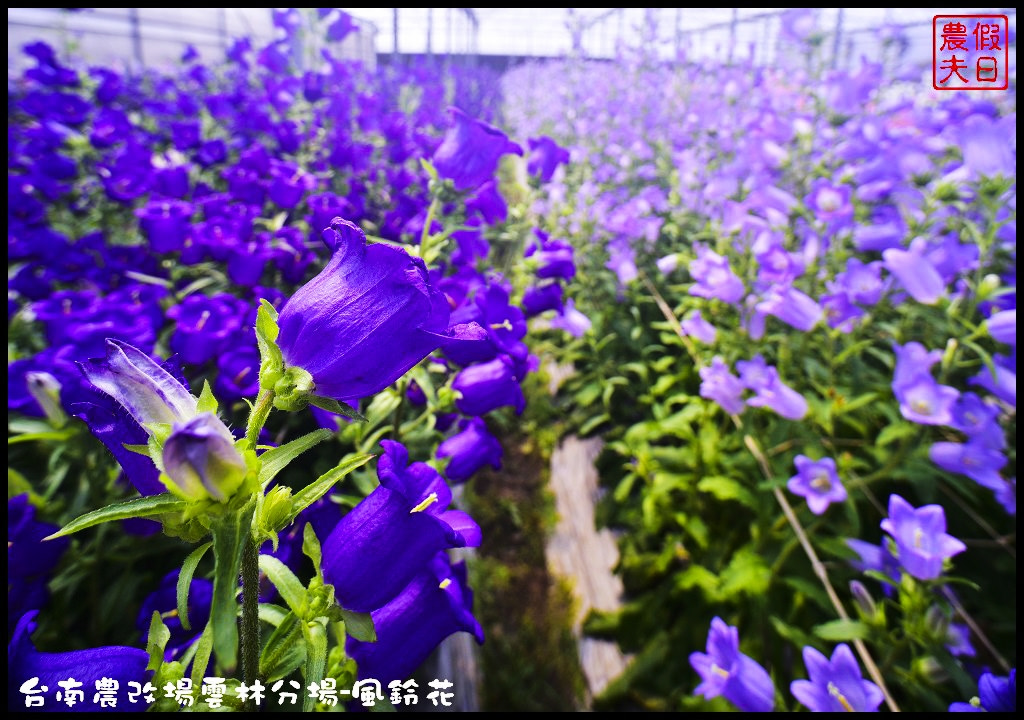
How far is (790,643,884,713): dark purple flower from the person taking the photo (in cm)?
107

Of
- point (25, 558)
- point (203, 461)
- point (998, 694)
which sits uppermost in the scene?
point (203, 461)

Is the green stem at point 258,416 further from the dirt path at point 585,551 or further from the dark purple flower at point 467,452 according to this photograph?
the dirt path at point 585,551


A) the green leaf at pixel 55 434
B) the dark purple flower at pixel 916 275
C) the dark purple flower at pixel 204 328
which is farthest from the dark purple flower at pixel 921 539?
the green leaf at pixel 55 434

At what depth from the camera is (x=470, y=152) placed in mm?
1195

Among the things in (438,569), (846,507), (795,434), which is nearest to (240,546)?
(438,569)

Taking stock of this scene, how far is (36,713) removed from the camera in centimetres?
55

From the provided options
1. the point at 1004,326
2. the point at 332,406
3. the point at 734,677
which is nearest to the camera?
the point at 332,406

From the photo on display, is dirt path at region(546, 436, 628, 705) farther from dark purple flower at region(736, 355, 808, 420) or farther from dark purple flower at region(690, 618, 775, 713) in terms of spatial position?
dark purple flower at region(736, 355, 808, 420)

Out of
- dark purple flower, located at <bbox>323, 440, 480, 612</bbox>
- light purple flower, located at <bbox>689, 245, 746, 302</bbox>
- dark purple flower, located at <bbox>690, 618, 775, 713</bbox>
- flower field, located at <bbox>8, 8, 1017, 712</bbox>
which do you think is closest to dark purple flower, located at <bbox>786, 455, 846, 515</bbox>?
flower field, located at <bbox>8, 8, 1017, 712</bbox>

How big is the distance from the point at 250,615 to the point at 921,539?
126 cm

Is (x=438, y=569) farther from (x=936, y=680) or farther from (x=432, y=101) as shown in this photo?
(x=432, y=101)

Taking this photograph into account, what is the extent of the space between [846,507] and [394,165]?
2.72 meters

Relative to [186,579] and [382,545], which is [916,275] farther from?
[186,579]

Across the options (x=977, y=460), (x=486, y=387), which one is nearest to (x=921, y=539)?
(x=977, y=460)
